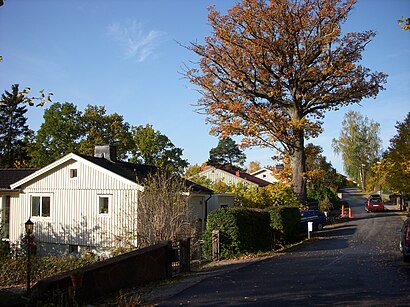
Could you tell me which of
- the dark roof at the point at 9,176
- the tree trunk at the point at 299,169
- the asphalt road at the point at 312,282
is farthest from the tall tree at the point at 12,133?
the asphalt road at the point at 312,282

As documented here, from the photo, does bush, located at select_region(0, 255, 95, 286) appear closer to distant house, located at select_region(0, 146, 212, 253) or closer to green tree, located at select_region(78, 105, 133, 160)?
distant house, located at select_region(0, 146, 212, 253)

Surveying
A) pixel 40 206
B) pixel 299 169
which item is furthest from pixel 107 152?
pixel 299 169

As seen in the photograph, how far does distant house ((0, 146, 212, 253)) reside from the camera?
891 inches

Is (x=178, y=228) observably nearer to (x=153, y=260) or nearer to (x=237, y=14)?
(x=153, y=260)

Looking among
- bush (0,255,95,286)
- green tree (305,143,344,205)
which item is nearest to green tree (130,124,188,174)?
green tree (305,143,344,205)

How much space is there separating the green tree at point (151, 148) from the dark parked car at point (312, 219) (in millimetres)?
23852

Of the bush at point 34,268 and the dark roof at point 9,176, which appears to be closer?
the bush at point 34,268

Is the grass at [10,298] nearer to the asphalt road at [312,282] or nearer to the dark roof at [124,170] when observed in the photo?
the asphalt road at [312,282]

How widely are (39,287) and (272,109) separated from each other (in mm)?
25164

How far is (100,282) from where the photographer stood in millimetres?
10570

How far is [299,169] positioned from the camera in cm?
3200

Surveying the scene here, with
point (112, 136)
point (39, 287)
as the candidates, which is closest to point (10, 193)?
point (39, 287)

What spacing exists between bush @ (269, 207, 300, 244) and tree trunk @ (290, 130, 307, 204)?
8647 millimetres

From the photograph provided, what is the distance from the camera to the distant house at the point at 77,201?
2264 cm
